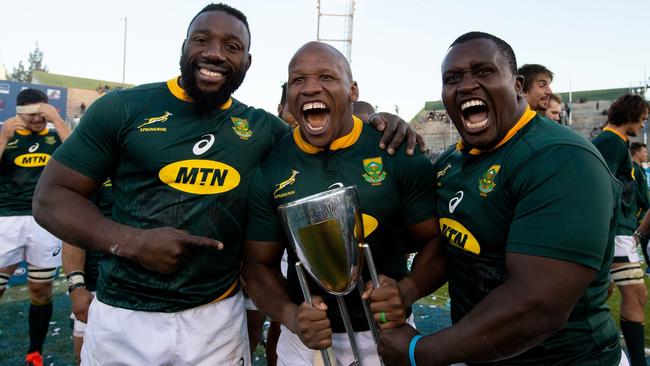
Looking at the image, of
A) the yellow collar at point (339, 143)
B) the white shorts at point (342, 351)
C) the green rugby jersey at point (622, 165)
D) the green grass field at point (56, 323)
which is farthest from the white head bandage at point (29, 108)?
the green rugby jersey at point (622, 165)

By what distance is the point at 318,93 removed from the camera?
2.28 meters

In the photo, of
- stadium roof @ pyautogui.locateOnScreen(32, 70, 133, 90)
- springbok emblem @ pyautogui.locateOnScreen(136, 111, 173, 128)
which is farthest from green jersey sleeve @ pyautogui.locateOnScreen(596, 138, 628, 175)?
stadium roof @ pyautogui.locateOnScreen(32, 70, 133, 90)

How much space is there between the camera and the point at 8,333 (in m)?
5.41

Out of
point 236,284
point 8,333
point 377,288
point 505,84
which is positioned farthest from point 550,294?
point 8,333

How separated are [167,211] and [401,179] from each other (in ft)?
3.86

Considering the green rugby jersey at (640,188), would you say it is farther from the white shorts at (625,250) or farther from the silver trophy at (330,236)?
the silver trophy at (330,236)

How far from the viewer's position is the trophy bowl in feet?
5.49

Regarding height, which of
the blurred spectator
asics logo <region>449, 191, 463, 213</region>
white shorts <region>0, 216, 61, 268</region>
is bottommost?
white shorts <region>0, 216, 61, 268</region>

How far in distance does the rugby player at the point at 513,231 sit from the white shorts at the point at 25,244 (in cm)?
476

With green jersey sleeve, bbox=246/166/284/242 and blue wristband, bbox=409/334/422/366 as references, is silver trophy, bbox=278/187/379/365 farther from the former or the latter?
green jersey sleeve, bbox=246/166/284/242

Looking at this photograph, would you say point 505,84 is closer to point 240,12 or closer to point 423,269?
point 423,269

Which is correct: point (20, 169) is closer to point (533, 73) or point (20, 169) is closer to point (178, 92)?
point (178, 92)

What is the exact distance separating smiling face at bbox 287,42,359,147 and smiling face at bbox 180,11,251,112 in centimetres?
34

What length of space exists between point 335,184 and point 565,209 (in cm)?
103
